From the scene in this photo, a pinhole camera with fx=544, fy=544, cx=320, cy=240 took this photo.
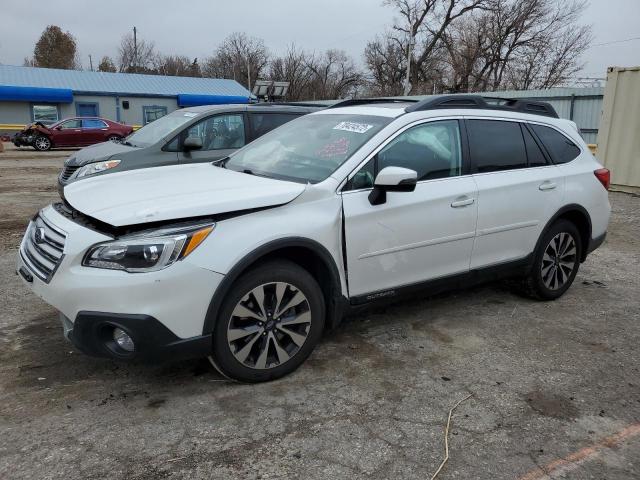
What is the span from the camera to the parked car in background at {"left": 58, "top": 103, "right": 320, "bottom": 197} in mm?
7172

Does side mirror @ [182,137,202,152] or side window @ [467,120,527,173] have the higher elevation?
side window @ [467,120,527,173]

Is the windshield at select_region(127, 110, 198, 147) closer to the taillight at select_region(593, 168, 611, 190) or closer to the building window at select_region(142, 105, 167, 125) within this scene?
the taillight at select_region(593, 168, 611, 190)

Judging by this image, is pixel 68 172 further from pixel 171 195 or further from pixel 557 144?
pixel 557 144

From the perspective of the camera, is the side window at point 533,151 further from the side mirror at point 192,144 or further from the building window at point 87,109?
the building window at point 87,109

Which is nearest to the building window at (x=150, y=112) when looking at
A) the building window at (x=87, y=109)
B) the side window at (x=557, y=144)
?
the building window at (x=87, y=109)

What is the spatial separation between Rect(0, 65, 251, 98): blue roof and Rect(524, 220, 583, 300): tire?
1407 inches

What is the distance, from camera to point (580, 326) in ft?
14.8

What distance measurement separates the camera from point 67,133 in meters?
24.7

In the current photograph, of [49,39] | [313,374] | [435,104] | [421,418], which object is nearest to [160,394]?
[313,374]

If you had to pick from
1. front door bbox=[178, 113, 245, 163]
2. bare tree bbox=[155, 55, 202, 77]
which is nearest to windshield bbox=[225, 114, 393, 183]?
front door bbox=[178, 113, 245, 163]

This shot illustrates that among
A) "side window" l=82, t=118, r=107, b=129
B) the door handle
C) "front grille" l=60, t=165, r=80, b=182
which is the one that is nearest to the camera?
the door handle

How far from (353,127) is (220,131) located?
Answer: 3.96 metres

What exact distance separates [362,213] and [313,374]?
A: 109cm

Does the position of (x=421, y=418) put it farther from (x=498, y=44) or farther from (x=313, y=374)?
(x=498, y=44)
